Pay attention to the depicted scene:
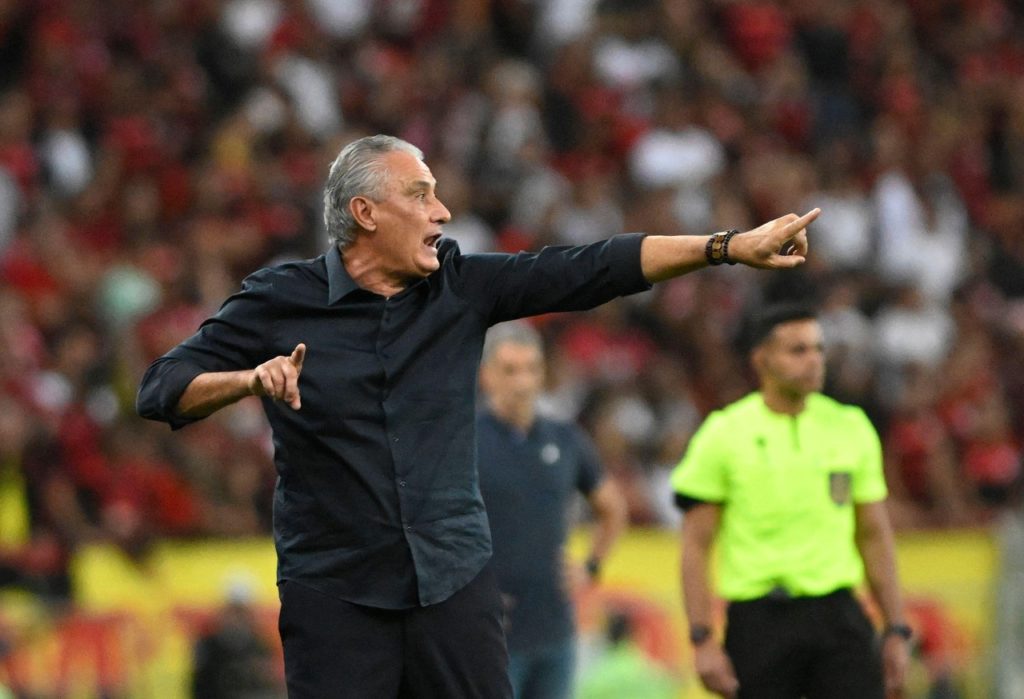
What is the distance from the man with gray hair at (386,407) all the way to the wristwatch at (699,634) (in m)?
1.91

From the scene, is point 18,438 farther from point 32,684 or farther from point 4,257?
point 4,257

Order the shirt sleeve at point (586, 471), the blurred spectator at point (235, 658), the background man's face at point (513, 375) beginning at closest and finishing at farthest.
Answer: the background man's face at point (513, 375) → the shirt sleeve at point (586, 471) → the blurred spectator at point (235, 658)

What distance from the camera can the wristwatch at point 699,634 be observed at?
6883 millimetres

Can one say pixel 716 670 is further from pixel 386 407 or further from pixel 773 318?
pixel 386 407

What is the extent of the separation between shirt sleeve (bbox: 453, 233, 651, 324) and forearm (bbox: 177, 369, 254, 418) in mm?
718

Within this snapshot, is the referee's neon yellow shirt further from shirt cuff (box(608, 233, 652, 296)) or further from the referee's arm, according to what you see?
shirt cuff (box(608, 233, 652, 296))

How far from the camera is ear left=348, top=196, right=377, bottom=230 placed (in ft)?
17.0

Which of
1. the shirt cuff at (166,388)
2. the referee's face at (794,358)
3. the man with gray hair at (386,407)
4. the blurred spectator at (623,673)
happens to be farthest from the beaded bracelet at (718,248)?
the blurred spectator at (623,673)

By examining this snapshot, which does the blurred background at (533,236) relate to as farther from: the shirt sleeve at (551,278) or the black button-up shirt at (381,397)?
the shirt sleeve at (551,278)

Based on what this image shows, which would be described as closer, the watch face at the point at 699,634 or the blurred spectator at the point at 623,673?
the watch face at the point at 699,634

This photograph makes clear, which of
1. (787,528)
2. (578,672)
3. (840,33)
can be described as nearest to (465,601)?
(787,528)

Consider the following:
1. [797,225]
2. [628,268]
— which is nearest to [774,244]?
[797,225]

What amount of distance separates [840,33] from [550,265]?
12509 mm

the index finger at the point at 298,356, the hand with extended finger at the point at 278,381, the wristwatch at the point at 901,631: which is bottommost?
the wristwatch at the point at 901,631
